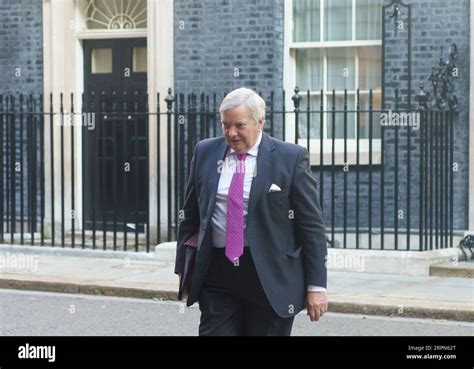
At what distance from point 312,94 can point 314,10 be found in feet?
3.51

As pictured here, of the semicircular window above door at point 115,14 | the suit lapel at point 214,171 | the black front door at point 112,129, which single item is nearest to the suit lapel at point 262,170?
the suit lapel at point 214,171

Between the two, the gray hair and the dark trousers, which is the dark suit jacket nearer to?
the dark trousers

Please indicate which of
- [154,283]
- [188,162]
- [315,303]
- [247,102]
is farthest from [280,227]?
[188,162]

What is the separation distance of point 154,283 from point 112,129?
3.70 metres

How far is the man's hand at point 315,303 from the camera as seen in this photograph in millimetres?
5180

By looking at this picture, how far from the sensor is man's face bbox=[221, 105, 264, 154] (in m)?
5.07

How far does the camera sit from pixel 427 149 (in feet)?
38.9

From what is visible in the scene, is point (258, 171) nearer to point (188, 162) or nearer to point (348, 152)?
point (348, 152)

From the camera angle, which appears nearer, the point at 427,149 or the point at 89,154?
the point at 427,149

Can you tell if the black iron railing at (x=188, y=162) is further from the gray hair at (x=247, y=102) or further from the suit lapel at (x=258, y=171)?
the gray hair at (x=247, y=102)
